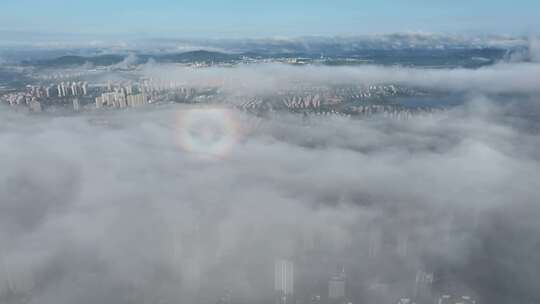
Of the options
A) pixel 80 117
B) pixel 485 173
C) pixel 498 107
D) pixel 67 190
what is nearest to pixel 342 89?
pixel 498 107

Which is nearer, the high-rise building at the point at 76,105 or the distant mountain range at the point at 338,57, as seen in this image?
the high-rise building at the point at 76,105

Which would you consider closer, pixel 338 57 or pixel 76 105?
pixel 76 105

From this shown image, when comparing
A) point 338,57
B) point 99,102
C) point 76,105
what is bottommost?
point 76,105

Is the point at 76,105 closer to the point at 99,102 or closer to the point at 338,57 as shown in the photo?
the point at 99,102

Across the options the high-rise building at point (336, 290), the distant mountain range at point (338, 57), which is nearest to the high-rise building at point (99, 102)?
A: the distant mountain range at point (338, 57)

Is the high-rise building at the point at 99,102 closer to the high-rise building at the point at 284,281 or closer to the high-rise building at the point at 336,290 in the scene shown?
the high-rise building at the point at 284,281

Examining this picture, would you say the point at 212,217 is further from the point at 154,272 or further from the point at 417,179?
the point at 417,179

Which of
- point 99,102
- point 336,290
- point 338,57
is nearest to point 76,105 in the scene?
point 99,102

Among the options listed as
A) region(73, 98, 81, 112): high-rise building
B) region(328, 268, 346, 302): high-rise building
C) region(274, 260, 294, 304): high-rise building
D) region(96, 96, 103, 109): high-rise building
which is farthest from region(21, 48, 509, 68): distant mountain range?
region(328, 268, 346, 302): high-rise building

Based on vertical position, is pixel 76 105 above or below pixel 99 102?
below
